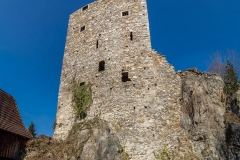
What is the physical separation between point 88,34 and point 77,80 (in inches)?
164

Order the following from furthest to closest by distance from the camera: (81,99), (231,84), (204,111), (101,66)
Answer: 1. (101,66)
2. (81,99)
3. (231,84)
4. (204,111)

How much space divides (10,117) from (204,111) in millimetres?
11898

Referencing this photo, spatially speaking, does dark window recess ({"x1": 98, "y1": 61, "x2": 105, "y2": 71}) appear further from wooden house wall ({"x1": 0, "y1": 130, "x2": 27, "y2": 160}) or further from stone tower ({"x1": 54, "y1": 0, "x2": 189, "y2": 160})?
wooden house wall ({"x1": 0, "y1": 130, "x2": 27, "y2": 160})

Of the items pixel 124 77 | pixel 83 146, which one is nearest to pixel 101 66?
pixel 124 77

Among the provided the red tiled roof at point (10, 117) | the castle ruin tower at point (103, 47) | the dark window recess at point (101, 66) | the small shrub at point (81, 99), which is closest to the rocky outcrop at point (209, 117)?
the castle ruin tower at point (103, 47)

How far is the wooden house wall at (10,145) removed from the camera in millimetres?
12602

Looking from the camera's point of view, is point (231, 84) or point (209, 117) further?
point (231, 84)

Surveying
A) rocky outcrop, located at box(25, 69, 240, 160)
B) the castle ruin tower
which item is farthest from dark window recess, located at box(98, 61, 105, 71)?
rocky outcrop, located at box(25, 69, 240, 160)

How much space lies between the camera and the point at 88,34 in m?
19.4

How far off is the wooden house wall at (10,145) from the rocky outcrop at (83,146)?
56 cm

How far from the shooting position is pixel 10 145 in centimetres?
1307

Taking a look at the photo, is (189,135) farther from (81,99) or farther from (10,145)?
(10,145)

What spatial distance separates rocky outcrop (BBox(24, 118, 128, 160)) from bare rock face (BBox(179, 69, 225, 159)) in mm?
4356

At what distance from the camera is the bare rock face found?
13.0m
